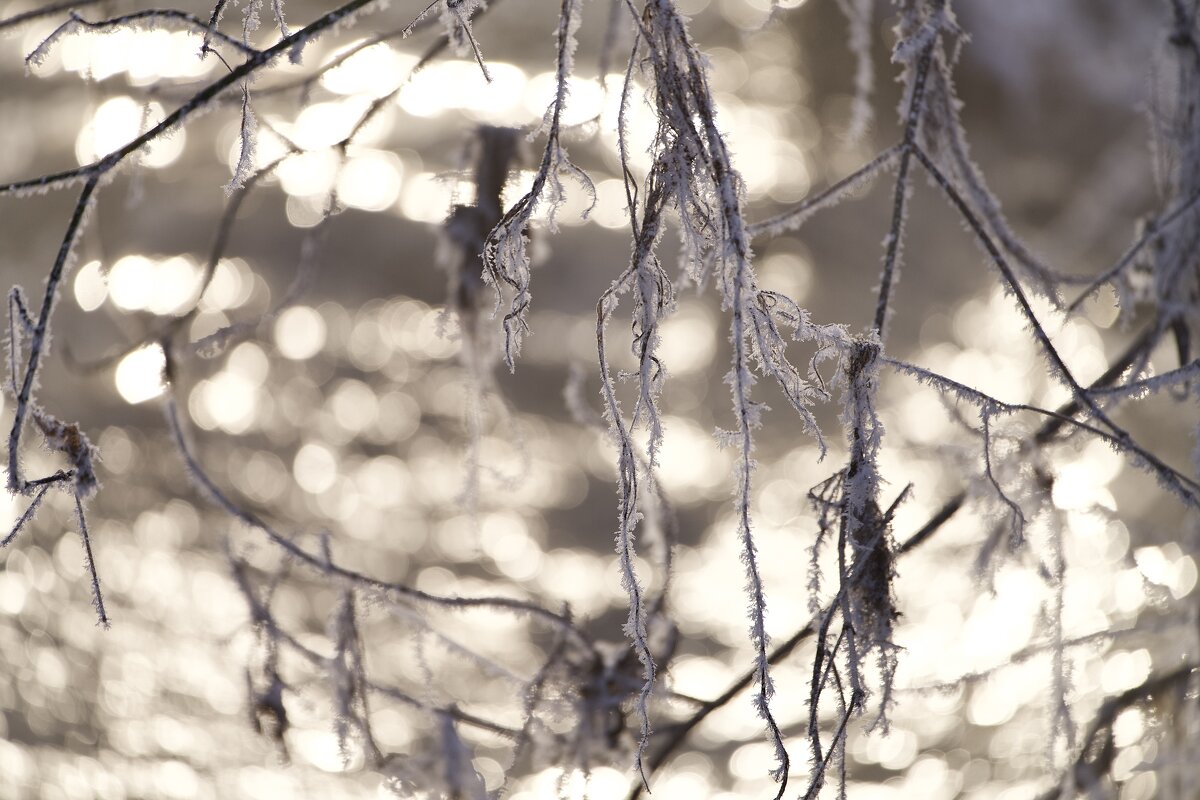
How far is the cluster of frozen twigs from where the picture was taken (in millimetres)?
718

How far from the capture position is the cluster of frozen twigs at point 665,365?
28.3 inches

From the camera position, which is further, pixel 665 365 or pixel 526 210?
pixel 665 365

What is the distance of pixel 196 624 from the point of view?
308 centimetres

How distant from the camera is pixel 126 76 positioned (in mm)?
3633

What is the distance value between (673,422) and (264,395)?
4.93 feet

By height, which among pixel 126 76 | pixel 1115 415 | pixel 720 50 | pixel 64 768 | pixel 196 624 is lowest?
pixel 64 768

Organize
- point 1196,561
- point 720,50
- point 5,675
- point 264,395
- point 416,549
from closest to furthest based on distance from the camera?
point 1196,561 < point 5,675 < point 416,549 < point 264,395 < point 720,50

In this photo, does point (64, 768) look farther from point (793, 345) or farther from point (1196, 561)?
point (1196, 561)

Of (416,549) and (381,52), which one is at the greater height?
(381,52)

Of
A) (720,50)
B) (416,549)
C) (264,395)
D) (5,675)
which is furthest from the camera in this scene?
(720,50)

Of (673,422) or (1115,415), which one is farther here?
(673,422)

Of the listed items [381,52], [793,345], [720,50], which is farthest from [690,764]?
[381,52]

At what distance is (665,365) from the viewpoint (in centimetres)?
85

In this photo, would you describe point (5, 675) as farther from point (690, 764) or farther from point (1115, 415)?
point (1115, 415)
